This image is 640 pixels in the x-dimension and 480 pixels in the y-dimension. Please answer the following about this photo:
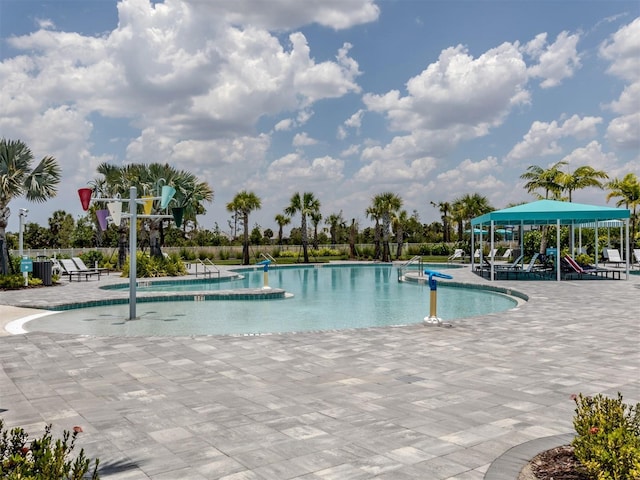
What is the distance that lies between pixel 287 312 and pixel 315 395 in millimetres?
8224

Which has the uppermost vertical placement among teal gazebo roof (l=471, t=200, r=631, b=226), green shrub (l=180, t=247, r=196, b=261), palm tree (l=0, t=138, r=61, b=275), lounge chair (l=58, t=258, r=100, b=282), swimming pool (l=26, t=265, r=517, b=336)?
palm tree (l=0, t=138, r=61, b=275)

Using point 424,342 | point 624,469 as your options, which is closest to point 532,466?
point 624,469

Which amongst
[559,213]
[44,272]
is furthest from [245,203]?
[559,213]

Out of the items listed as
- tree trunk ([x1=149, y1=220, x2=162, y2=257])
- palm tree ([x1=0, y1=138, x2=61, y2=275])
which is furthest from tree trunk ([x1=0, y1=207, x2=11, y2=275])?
tree trunk ([x1=149, y1=220, x2=162, y2=257])

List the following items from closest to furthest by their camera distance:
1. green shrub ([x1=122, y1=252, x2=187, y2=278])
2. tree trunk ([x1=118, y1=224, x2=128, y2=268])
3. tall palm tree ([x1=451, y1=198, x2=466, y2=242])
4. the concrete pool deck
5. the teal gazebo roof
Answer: the concrete pool deck, the teal gazebo roof, green shrub ([x1=122, y1=252, x2=187, y2=278]), tree trunk ([x1=118, y1=224, x2=128, y2=268]), tall palm tree ([x1=451, y1=198, x2=466, y2=242])

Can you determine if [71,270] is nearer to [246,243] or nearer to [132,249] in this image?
[132,249]

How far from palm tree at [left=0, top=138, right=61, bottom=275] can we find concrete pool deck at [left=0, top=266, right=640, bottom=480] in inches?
426

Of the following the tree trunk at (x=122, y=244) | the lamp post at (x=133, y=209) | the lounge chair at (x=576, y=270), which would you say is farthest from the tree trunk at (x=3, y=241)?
the lounge chair at (x=576, y=270)

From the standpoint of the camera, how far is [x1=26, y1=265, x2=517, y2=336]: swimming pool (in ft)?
35.6

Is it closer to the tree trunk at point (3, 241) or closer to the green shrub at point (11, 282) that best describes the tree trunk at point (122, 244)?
the tree trunk at point (3, 241)

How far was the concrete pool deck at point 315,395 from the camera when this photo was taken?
376cm

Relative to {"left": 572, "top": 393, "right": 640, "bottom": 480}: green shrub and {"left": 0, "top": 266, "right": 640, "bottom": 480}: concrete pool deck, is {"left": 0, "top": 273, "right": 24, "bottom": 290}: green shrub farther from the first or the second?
{"left": 572, "top": 393, "right": 640, "bottom": 480}: green shrub

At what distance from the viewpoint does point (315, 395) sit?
5273 millimetres

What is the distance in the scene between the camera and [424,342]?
8000 mm
